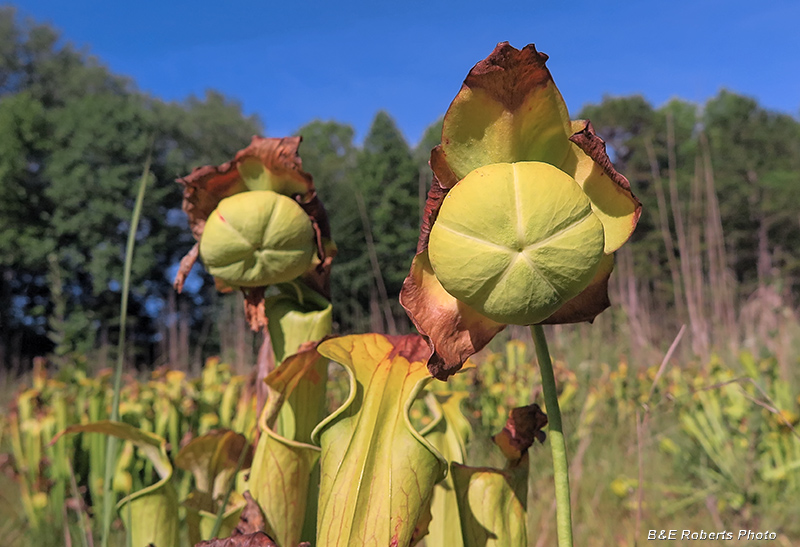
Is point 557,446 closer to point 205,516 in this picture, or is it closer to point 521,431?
point 521,431

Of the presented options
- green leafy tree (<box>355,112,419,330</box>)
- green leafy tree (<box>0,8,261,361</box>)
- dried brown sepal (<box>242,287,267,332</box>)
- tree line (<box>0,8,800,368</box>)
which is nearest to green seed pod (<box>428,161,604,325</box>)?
dried brown sepal (<box>242,287,267,332</box>)

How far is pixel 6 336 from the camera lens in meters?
11.9

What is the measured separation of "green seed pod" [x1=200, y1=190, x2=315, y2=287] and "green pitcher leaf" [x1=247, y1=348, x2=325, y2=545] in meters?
0.12

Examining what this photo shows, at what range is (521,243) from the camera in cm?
32

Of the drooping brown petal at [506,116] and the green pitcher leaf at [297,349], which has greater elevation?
the drooping brown petal at [506,116]

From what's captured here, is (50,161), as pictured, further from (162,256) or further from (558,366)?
(558,366)

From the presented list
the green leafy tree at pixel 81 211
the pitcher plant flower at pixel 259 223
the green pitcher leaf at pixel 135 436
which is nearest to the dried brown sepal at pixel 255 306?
the pitcher plant flower at pixel 259 223

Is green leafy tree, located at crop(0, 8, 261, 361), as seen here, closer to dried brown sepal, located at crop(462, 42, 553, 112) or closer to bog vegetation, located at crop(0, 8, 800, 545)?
bog vegetation, located at crop(0, 8, 800, 545)

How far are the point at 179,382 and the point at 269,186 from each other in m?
1.97

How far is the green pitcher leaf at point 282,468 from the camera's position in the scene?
513mm

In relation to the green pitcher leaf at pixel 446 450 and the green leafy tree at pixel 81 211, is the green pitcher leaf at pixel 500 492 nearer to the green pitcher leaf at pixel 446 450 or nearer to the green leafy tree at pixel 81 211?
the green pitcher leaf at pixel 446 450

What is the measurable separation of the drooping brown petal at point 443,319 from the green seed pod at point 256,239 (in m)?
0.26

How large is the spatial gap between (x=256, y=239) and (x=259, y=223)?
19 mm

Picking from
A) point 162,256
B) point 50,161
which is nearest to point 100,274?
point 162,256
